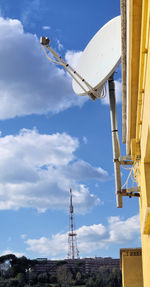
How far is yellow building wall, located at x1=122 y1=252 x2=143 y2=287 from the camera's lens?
10.2 meters

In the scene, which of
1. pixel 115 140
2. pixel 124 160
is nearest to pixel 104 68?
pixel 115 140

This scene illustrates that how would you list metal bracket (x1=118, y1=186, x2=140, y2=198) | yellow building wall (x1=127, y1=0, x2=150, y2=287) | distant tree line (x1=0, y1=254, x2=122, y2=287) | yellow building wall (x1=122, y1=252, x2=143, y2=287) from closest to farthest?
yellow building wall (x1=127, y1=0, x2=150, y2=287), metal bracket (x1=118, y1=186, x2=140, y2=198), yellow building wall (x1=122, y1=252, x2=143, y2=287), distant tree line (x1=0, y1=254, x2=122, y2=287)

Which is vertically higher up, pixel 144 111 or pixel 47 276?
pixel 144 111

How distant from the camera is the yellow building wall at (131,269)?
402 inches

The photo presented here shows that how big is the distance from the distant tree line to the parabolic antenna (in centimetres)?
4325

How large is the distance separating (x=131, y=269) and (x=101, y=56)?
5836 millimetres

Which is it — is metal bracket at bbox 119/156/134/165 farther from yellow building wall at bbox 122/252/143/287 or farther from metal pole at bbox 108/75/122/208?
yellow building wall at bbox 122/252/143/287

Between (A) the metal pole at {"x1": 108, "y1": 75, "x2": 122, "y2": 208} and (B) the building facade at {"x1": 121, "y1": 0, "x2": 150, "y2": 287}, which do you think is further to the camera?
(A) the metal pole at {"x1": 108, "y1": 75, "x2": 122, "y2": 208}

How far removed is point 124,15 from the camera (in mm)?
4789

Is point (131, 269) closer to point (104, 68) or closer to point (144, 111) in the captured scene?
point (104, 68)

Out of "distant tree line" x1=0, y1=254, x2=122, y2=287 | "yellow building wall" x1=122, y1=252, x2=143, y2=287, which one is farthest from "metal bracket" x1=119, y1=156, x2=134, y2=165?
"distant tree line" x1=0, y1=254, x2=122, y2=287

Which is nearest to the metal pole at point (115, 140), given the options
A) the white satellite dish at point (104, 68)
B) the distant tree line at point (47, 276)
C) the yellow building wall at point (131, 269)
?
the white satellite dish at point (104, 68)

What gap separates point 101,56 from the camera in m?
8.02

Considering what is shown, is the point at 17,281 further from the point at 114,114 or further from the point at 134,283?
the point at 114,114
